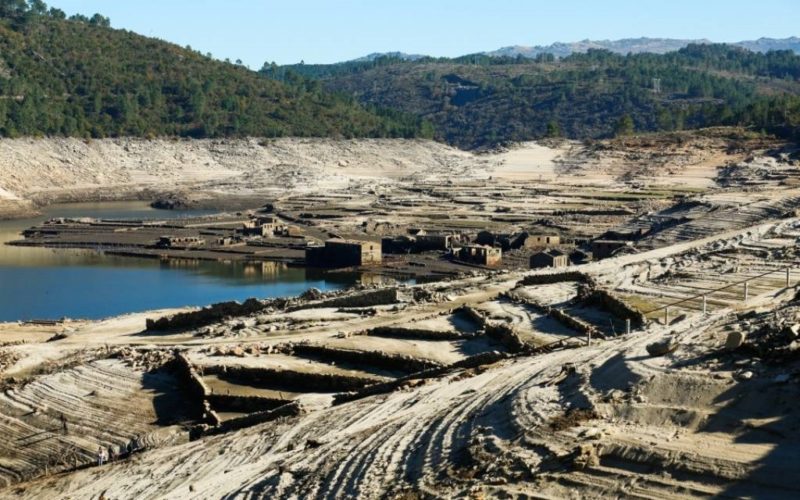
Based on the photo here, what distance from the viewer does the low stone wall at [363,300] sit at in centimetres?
2941

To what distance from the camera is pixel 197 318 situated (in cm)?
2878

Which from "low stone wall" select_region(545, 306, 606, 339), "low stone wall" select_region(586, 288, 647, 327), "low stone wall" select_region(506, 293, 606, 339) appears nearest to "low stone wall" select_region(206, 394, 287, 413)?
"low stone wall" select_region(506, 293, 606, 339)

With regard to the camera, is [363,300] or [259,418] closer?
[259,418]

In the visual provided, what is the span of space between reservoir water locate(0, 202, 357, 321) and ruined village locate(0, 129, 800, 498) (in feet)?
A: 10.6

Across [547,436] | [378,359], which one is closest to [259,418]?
[378,359]

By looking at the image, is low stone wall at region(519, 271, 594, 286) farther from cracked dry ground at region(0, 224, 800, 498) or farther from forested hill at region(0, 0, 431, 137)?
forested hill at region(0, 0, 431, 137)

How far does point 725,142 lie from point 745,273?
68.6 meters

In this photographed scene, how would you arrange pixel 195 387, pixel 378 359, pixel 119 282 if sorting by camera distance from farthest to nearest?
pixel 119 282 → pixel 378 359 → pixel 195 387

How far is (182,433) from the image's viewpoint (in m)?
19.3

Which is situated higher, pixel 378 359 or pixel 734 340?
pixel 734 340

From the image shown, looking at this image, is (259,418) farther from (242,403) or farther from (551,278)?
(551,278)

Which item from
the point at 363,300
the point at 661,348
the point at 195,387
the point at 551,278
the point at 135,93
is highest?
the point at 135,93

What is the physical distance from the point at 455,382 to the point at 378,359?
177 inches

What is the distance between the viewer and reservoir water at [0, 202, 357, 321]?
4284cm
